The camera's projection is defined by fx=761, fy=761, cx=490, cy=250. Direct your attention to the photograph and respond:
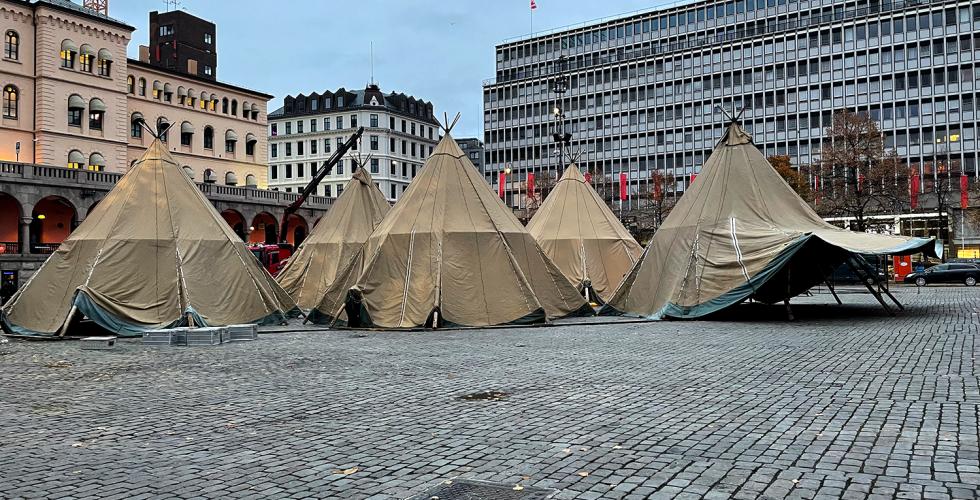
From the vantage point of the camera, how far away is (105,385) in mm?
11570

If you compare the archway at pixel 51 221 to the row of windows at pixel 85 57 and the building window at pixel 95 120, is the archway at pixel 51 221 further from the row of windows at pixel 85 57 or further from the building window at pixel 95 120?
the row of windows at pixel 85 57

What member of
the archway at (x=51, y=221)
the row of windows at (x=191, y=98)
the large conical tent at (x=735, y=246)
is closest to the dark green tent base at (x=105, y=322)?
the large conical tent at (x=735, y=246)

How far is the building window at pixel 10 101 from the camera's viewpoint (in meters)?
52.1

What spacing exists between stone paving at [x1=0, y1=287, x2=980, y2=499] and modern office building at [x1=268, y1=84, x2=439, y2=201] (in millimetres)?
89141

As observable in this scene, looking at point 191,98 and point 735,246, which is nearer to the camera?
point 735,246

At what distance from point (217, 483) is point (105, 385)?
6518 mm

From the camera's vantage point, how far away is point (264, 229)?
66250mm

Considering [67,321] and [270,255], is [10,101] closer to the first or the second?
[270,255]

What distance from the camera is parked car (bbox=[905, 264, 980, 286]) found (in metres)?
43.1


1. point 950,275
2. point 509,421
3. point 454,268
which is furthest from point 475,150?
point 509,421

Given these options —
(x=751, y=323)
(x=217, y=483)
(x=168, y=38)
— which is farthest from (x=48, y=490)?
(x=168, y=38)

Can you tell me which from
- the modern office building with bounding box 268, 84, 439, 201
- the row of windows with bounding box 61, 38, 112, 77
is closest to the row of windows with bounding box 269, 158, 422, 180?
the modern office building with bounding box 268, 84, 439, 201

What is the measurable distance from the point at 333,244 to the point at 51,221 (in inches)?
1165

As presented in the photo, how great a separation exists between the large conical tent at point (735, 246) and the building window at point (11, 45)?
156 feet
